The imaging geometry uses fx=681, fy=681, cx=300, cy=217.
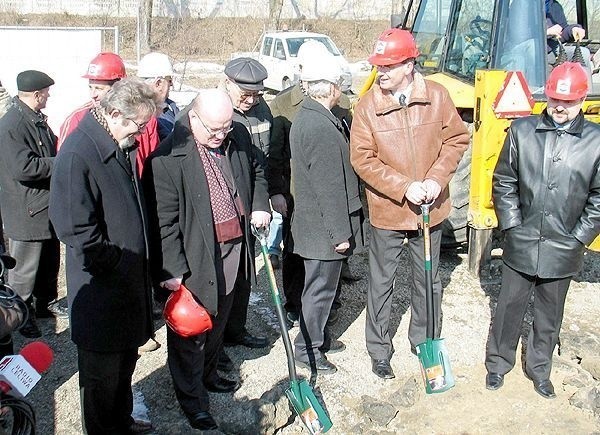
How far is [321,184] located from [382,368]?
46.5 inches

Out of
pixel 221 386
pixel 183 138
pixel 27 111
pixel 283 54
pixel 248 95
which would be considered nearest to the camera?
pixel 183 138

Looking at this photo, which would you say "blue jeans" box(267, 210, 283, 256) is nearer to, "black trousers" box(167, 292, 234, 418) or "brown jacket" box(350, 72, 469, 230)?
"brown jacket" box(350, 72, 469, 230)

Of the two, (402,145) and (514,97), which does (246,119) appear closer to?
(402,145)

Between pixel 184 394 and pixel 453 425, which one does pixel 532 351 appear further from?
pixel 184 394

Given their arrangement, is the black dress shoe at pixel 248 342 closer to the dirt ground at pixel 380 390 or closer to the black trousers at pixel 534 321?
the dirt ground at pixel 380 390

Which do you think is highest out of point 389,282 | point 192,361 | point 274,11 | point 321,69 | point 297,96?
point 274,11

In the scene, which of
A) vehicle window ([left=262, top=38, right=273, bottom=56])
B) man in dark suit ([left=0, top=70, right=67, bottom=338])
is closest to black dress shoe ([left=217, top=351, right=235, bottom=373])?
man in dark suit ([left=0, top=70, right=67, bottom=338])

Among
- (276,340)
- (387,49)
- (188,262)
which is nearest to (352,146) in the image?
(387,49)

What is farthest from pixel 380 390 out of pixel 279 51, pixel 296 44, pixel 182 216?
pixel 279 51

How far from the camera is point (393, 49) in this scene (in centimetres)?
359

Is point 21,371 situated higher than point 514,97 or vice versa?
point 514,97

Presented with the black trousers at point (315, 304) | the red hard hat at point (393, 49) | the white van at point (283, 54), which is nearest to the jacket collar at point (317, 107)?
the red hard hat at point (393, 49)

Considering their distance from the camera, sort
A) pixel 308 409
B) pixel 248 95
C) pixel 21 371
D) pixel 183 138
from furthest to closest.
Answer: pixel 248 95 → pixel 308 409 → pixel 183 138 → pixel 21 371

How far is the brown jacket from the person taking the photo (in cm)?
374
